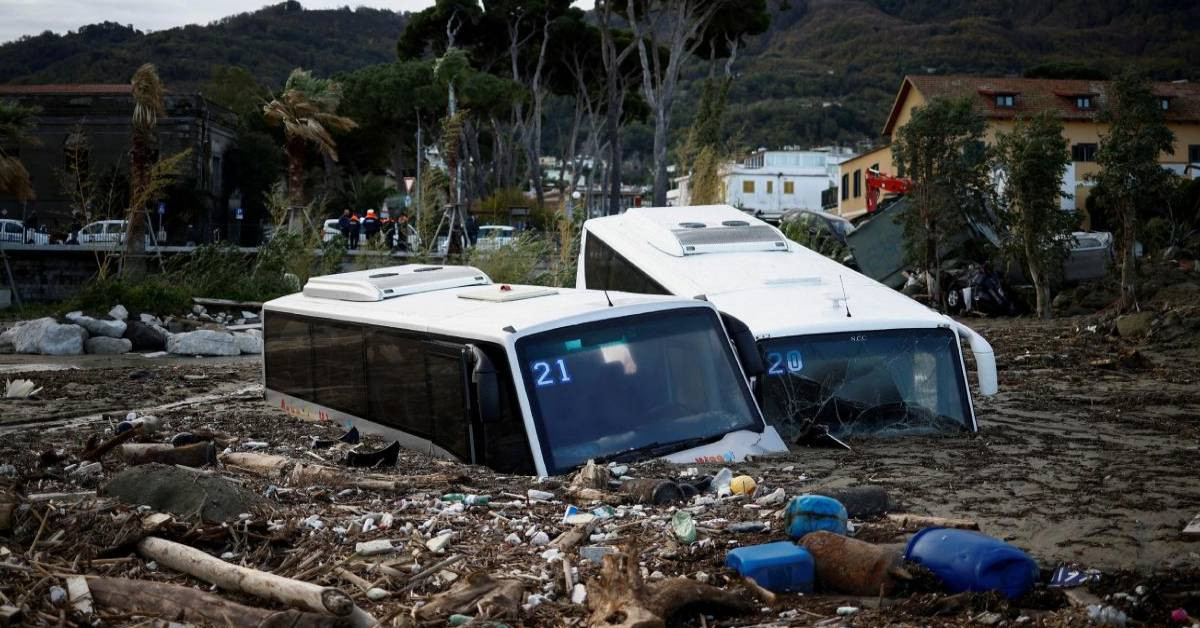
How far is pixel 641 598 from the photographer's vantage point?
16.8ft

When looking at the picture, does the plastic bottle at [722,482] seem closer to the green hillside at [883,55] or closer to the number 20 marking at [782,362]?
the number 20 marking at [782,362]

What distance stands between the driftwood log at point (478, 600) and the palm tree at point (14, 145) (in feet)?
124

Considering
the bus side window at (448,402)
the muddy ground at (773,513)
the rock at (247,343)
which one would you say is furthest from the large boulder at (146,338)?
the bus side window at (448,402)

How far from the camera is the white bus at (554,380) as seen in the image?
873 cm

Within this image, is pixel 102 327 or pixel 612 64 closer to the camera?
pixel 102 327

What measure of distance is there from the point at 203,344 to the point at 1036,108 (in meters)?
52.8

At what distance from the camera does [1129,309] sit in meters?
23.4

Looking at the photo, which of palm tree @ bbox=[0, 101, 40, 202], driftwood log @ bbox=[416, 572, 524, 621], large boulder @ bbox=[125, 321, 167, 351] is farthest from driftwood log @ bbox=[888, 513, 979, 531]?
palm tree @ bbox=[0, 101, 40, 202]

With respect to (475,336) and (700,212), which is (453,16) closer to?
(700,212)

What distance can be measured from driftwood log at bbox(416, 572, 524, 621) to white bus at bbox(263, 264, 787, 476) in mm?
3028

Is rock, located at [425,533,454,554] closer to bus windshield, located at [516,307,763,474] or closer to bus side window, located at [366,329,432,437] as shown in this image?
bus windshield, located at [516,307,763,474]

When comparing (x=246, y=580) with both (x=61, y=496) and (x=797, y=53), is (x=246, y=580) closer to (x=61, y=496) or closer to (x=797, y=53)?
(x=61, y=496)

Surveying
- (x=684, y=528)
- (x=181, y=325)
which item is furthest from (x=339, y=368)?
(x=181, y=325)

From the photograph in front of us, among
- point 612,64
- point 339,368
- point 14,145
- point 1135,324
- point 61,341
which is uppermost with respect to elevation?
point 612,64
